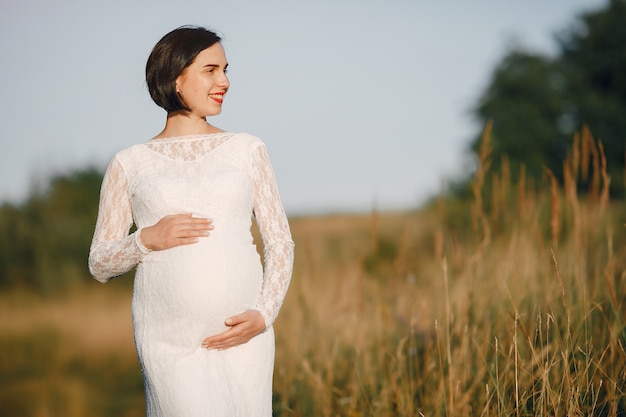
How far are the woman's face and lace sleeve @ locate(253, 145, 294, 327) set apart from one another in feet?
0.86

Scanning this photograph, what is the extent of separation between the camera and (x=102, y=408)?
7078mm

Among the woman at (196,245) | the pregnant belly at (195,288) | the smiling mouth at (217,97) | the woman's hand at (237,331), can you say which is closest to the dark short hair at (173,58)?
the woman at (196,245)

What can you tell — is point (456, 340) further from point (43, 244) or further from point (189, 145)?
point (43, 244)

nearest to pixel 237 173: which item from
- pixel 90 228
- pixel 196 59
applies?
pixel 196 59

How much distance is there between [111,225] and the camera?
2.60 m

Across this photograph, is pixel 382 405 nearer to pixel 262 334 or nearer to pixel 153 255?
pixel 262 334

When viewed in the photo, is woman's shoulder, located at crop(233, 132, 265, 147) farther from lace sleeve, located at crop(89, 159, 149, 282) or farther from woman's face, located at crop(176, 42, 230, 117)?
lace sleeve, located at crop(89, 159, 149, 282)

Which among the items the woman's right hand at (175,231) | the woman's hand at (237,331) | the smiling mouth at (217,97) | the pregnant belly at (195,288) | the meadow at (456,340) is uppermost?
the smiling mouth at (217,97)

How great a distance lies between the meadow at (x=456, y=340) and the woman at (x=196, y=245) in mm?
1056

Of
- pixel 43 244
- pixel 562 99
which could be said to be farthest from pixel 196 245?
pixel 562 99

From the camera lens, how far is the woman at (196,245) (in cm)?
241

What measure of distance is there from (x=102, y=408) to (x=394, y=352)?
3861 millimetres

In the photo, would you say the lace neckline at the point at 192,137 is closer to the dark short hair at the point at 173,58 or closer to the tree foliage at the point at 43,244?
the dark short hair at the point at 173,58

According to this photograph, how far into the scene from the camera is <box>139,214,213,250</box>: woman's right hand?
2391 millimetres
